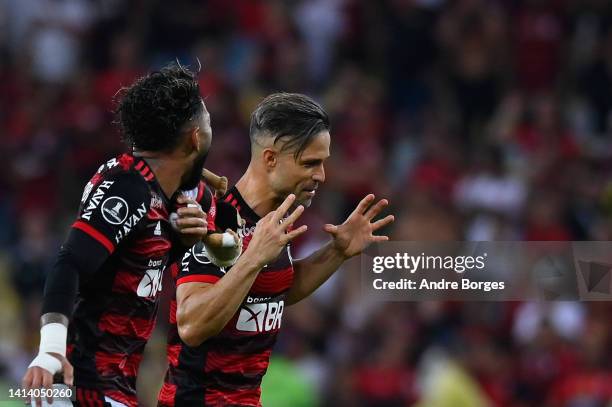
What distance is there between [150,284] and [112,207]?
35 cm

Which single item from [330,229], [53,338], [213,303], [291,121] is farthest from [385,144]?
[53,338]

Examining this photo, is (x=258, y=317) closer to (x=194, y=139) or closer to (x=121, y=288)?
(x=121, y=288)

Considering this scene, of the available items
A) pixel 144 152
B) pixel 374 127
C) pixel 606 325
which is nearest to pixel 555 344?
pixel 606 325

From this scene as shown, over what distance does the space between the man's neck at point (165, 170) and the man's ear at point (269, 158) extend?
0.39 metres

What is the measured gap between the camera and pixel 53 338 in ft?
11.8

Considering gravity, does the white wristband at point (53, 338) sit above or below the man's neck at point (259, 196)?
below

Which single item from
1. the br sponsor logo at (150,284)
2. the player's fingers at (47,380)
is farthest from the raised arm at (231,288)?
the player's fingers at (47,380)

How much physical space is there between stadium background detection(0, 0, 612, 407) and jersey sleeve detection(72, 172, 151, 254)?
4.21m

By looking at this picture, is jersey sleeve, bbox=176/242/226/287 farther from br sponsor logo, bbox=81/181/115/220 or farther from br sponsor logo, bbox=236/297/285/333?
br sponsor logo, bbox=81/181/115/220

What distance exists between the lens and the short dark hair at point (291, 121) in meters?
4.44

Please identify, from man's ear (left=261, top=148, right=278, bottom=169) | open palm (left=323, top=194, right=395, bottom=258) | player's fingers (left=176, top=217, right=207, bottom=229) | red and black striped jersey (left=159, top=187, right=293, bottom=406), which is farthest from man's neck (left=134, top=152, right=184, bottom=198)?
open palm (left=323, top=194, right=395, bottom=258)

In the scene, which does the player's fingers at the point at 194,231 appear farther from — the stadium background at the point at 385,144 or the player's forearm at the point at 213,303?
the stadium background at the point at 385,144

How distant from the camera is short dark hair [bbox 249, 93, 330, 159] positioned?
444cm

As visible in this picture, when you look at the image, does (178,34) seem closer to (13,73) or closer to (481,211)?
(13,73)
